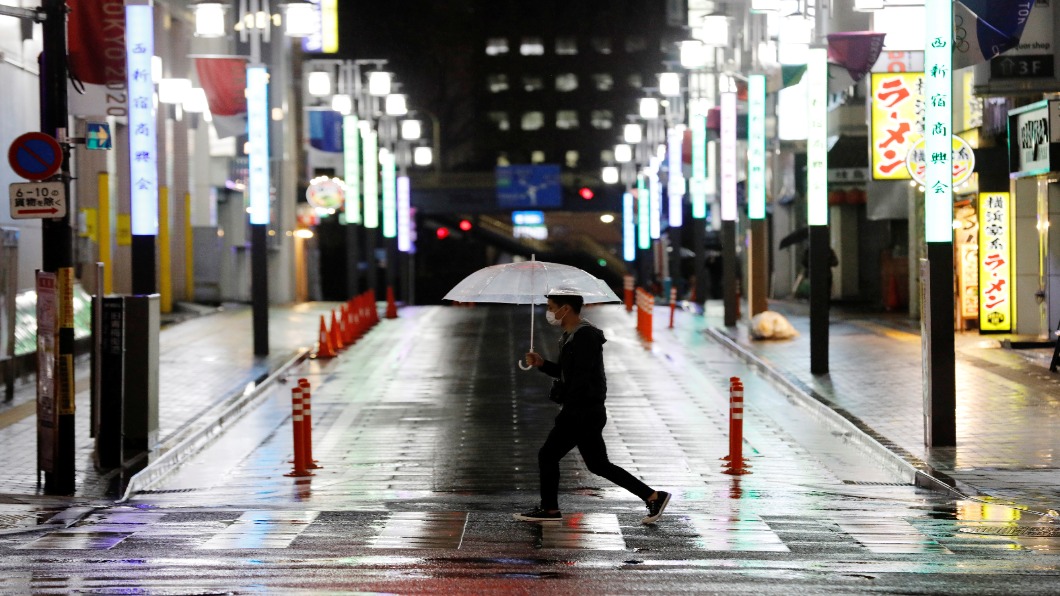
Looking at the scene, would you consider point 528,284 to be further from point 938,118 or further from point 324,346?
point 324,346

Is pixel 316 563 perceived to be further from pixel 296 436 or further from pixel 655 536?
pixel 296 436

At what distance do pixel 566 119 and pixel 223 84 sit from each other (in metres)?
104

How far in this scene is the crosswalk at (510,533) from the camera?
10.6 meters

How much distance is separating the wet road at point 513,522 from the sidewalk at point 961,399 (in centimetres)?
51

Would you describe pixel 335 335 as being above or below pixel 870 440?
above

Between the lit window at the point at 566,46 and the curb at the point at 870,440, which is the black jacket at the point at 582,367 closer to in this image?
the curb at the point at 870,440

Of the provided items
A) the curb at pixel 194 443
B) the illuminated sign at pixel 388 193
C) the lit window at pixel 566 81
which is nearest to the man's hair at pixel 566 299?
the curb at pixel 194 443

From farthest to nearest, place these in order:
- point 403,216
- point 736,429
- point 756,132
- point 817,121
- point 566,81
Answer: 1. point 566,81
2. point 403,216
3. point 756,132
4. point 817,121
5. point 736,429

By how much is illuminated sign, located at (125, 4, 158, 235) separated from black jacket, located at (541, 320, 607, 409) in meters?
8.99

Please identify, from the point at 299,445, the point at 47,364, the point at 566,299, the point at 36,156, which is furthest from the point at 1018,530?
the point at 36,156

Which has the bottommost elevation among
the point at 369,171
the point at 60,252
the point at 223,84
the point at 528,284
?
the point at 528,284

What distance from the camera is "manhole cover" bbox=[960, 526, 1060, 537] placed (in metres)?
11.0

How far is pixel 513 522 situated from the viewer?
38.6 ft

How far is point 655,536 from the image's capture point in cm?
1108
